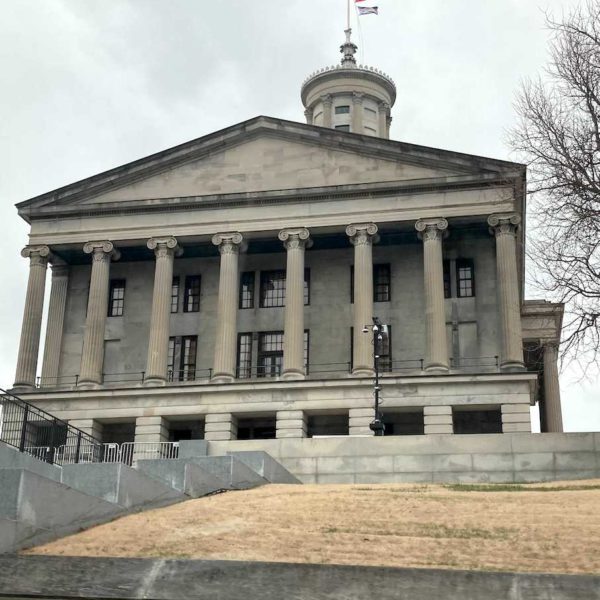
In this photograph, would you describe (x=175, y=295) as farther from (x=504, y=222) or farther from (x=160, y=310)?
(x=504, y=222)

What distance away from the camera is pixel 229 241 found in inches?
2061

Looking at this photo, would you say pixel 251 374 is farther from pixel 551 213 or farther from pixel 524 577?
pixel 524 577

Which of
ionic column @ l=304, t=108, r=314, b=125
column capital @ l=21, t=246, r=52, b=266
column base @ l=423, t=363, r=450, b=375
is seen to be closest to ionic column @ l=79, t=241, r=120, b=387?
column capital @ l=21, t=246, r=52, b=266

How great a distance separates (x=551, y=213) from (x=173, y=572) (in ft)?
58.6

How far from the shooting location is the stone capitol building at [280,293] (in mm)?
47844

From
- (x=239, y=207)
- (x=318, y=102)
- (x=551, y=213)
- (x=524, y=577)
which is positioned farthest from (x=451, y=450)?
(x=318, y=102)

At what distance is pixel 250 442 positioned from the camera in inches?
1563

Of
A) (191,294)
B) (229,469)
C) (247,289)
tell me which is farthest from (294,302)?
(229,469)

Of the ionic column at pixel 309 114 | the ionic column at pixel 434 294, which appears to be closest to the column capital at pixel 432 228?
the ionic column at pixel 434 294

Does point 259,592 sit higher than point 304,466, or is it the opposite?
point 304,466

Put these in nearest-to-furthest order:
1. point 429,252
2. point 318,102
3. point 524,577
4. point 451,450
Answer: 1. point 524,577
2. point 451,450
3. point 429,252
4. point 318,102

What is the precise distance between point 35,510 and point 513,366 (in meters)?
33.3

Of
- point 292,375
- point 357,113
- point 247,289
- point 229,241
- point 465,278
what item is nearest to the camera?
point 292,375

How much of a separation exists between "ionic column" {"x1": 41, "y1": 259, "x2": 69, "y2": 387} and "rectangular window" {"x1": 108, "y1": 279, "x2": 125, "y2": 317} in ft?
8.58
